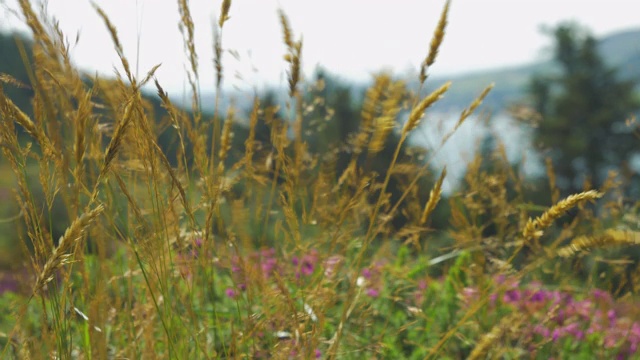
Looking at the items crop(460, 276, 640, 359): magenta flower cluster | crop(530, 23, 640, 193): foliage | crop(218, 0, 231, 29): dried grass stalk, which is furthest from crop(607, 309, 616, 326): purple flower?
crop(530, 23, 640, 193): foliage

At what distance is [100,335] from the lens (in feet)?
3.26

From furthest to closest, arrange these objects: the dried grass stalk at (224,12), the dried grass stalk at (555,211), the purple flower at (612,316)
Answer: the purple flower at (612,316) < the dried grass stalk at (224,12) < the dried grass stalk at (555,211)

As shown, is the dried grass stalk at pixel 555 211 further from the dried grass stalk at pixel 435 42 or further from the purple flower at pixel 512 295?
the purple flower at pixel 512 295

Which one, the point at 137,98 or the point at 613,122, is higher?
the point at 137,98

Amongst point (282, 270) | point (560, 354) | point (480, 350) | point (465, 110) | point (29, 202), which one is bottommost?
point (560, 354)

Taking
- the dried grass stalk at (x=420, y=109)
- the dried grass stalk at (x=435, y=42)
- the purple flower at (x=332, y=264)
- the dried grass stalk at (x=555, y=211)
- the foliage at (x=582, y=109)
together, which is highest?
the dried grass stalk at (x=435, y=42)

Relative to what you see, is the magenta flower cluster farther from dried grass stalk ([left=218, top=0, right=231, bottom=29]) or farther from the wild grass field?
dried grass stalk ([left=218, top=0, right=231, bottom=29])

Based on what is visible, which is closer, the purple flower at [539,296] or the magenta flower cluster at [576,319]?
the magenta flower cluster at [576,319]

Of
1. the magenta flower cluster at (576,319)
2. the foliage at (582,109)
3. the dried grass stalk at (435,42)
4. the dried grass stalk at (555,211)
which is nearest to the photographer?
the dried grass stalk at (555,211)

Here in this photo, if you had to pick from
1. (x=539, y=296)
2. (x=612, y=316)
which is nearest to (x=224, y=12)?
(x=539, y=296)

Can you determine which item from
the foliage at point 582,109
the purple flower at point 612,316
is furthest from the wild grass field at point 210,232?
the foliage at point 582,109

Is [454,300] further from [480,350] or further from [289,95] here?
[480,350]

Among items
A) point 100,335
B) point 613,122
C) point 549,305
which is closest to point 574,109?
point 613,122

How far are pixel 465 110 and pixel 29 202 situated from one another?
77 cm
